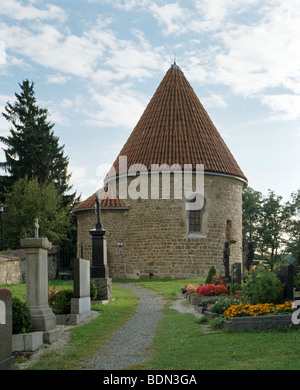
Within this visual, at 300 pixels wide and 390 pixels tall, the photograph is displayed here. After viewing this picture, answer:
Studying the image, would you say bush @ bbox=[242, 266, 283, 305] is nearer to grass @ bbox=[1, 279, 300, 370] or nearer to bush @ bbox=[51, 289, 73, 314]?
grass @ bbox=[1, 279, 300, 370]

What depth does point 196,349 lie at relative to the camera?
7.39 meters

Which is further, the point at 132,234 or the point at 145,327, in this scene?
the point at 132,234

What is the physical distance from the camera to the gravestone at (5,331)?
633cm

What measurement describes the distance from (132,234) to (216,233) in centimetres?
450

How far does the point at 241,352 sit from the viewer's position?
22.3 feet

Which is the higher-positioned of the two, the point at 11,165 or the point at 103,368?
the point at 11,165

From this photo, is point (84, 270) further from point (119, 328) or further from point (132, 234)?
point (132, 234)

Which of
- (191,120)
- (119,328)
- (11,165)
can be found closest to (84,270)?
(119,328)

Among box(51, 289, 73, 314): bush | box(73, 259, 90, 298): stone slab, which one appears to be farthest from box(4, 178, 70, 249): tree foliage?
box(51, 289, 73, 314): bush

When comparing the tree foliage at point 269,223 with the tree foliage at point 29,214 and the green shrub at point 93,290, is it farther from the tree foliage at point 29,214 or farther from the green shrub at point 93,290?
the green shrub at point 93,290

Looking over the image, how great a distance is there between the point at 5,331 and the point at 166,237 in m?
18.3

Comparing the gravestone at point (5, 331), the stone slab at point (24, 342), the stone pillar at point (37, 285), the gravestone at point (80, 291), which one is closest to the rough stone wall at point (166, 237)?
the gravestone at point (80, 291)

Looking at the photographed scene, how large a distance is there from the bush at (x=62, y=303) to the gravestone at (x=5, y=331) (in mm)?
4220

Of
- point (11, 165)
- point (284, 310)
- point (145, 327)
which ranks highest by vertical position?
point (11, 165)
